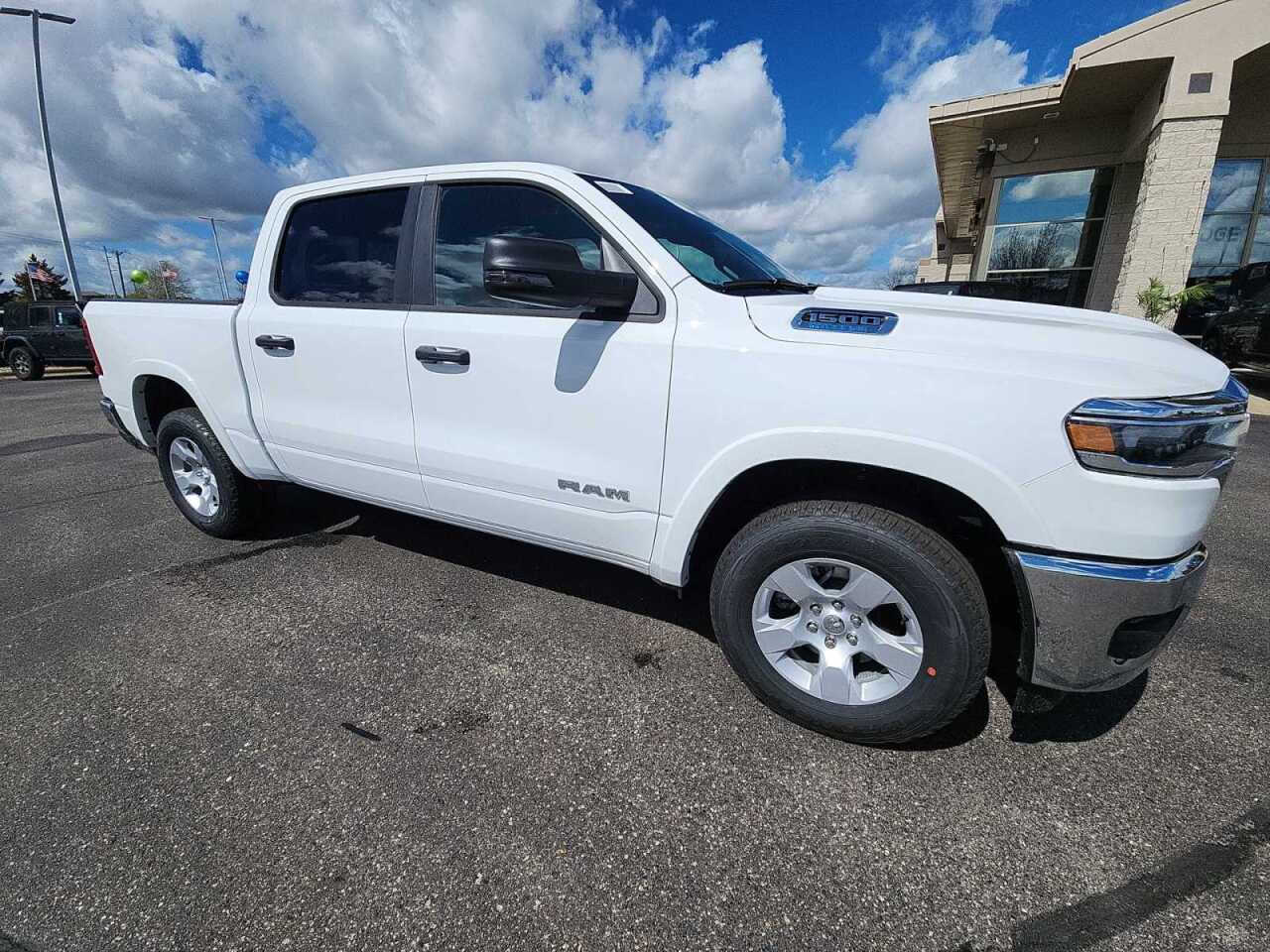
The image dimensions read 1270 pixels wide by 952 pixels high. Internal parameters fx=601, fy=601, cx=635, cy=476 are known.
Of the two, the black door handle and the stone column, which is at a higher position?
the stone column

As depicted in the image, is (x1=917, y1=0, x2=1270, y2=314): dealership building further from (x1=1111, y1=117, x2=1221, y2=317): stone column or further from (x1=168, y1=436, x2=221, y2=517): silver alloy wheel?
(x1=168, y1=436, x2=221, y2=517): silver alloy wheel

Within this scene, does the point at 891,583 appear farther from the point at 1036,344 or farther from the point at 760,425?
the point at 1036,344

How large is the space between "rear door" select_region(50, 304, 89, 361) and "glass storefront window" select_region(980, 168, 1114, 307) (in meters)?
22.2

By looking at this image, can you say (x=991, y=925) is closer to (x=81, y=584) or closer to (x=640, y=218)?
(x=640, y=218)

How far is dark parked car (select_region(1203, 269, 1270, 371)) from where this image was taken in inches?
351

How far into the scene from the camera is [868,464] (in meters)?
1.79

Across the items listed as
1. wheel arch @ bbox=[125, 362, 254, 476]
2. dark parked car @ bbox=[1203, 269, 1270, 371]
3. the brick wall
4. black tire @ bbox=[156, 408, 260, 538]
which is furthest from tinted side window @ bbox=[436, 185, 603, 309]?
the brick wall

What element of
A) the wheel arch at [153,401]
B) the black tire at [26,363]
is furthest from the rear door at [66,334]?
the wheel arch at [153,401]

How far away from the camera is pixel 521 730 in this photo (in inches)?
82.6

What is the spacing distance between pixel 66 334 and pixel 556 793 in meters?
19.5

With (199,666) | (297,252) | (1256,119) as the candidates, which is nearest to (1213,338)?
(1256,119)

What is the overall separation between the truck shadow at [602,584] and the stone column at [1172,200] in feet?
36.0

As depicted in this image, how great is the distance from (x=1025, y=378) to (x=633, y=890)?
1676mm

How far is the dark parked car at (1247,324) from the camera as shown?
891cm
